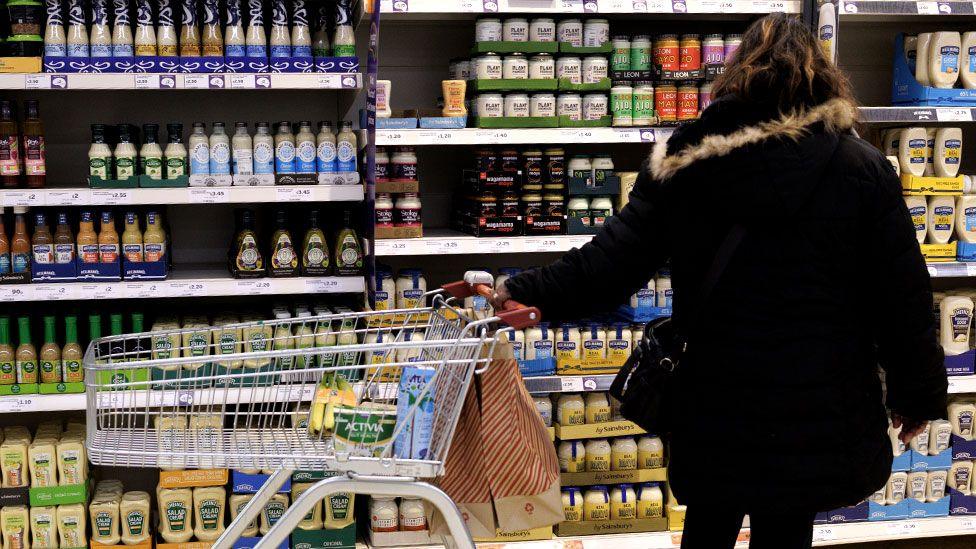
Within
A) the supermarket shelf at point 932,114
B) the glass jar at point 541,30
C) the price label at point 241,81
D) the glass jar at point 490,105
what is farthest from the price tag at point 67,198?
the supermarket shelf at point 932,114

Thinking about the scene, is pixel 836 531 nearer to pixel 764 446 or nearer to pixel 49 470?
pixel 764 446

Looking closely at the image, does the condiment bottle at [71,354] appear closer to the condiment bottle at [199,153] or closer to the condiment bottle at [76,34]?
the condiment bottle at [199,153]

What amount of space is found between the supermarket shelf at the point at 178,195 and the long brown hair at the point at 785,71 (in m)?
1.82

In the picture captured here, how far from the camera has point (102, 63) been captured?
338cm

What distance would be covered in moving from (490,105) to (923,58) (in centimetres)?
169

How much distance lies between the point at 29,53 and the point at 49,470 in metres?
1.41

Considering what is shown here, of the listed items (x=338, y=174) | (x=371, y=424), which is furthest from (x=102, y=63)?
(x=371, y=424)

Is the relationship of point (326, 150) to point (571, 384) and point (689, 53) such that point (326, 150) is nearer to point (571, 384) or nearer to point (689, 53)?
point (571, 384)

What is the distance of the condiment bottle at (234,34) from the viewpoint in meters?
3.44

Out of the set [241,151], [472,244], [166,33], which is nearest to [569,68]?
[472,244]

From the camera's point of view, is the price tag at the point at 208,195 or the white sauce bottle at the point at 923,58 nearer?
the price tag at the point at 208,195

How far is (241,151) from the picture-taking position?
11.5ft

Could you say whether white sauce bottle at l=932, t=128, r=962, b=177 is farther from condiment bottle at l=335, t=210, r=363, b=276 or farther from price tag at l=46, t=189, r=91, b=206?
price tag at l=46, t=189, r=91, b=206

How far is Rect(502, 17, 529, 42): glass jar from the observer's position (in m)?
3.60
